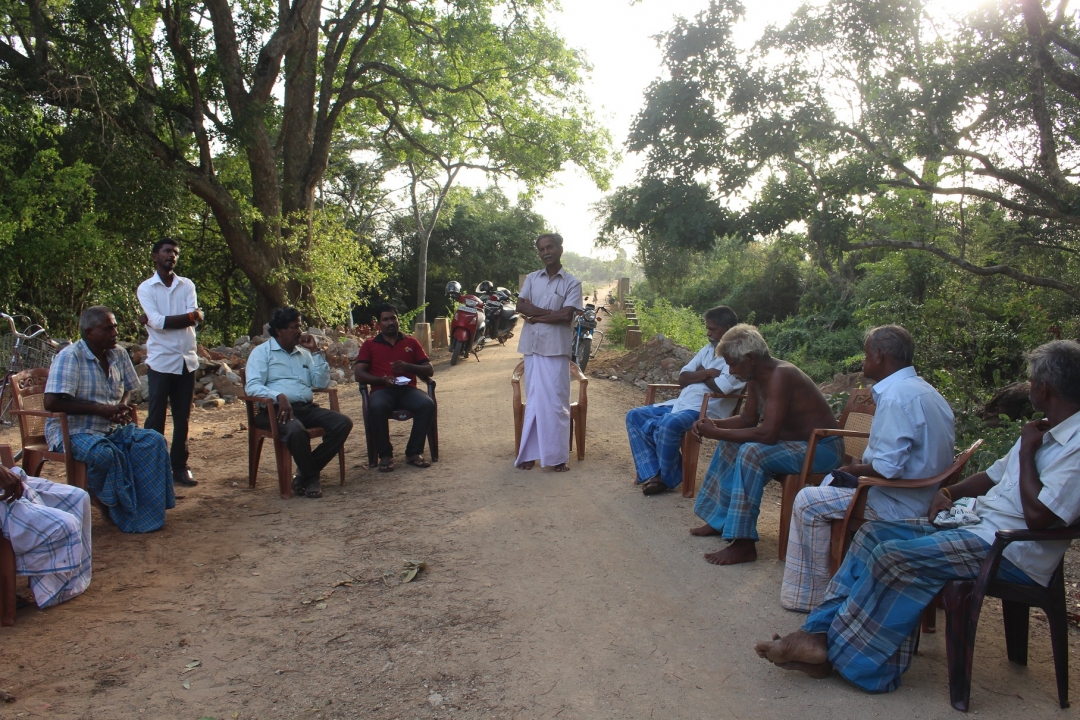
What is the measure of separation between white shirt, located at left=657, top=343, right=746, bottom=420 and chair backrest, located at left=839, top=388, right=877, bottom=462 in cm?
85

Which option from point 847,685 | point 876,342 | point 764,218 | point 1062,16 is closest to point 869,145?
point 1062,16

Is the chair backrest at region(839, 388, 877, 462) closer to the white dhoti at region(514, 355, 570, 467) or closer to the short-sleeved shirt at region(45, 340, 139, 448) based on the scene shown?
the white dhoti at region(514, 355, 570, 467)

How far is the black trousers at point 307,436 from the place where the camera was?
5.66 m

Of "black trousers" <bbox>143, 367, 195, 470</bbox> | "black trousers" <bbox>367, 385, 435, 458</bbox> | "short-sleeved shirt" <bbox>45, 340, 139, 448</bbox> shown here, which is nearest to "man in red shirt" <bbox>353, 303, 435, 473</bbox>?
"black trousers" <bbox>367, 385, 435, 458</bbox>

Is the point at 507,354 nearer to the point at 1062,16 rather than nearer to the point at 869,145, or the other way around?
the point at 869,145

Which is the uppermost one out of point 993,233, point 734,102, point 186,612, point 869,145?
point 734,102

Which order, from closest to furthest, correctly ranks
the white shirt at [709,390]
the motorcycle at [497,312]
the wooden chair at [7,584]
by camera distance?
the wooden chair at [7,584] → the white shirt at [709,390] → the motorcycle at [497,312]

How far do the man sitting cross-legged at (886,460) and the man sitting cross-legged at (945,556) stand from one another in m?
0.32

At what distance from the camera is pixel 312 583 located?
161 inches

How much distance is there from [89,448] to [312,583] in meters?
1.74

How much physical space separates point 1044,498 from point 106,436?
4.93 meters

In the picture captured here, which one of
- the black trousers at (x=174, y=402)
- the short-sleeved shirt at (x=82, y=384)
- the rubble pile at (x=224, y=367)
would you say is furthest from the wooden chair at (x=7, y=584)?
the rubble pile at (x=224, y=367)

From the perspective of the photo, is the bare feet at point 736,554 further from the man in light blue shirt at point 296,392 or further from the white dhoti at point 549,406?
the man in light blue shirt at point 296,392

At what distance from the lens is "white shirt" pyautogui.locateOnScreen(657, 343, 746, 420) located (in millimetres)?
5418
